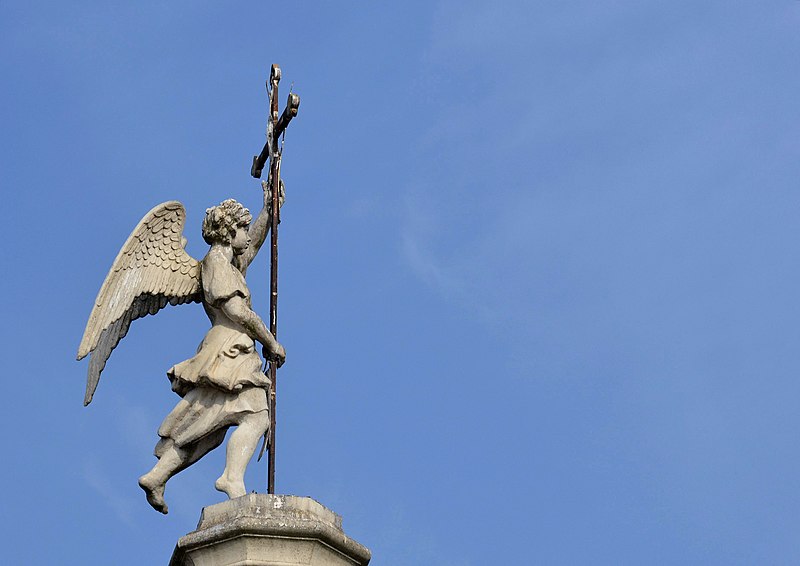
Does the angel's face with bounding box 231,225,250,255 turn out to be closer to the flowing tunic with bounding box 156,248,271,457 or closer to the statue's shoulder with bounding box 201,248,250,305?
the statue's shoulder with bounding box 201,248,250,305

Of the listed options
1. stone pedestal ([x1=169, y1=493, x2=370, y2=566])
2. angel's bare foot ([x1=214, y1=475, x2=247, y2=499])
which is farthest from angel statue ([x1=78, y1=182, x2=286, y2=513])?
stone pedestal ([x1=169, y1=493, x2=370, y2=566])

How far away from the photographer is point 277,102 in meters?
20.0

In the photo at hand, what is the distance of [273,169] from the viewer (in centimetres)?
1972

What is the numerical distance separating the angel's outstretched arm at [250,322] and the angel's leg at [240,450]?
73 cm

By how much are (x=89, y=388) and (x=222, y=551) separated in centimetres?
288

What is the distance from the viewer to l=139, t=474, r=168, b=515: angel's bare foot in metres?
18.0

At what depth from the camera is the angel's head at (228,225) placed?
61.7ft

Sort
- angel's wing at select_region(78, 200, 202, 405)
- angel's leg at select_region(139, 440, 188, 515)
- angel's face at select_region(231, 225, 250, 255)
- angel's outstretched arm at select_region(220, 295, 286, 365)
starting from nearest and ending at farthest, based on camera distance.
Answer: angel's leg at select_region(139, 440, 188, 515)
angel's outstretched arm at select_region(220, 295, 286, 365)
angel's wing at select_region(78, 200, 202, 405)
angel's face at select_region(231, 225, 250, 255)

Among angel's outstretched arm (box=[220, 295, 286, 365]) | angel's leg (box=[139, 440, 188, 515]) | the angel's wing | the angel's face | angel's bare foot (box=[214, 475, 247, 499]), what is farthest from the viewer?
the angel's face

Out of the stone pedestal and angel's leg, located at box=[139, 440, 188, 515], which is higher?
angel's leg, located at box=[139, 440, 188, 515]

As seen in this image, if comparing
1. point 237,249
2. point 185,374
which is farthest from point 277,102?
point 185,374

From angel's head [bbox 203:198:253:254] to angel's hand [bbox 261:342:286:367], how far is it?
3.50 feet

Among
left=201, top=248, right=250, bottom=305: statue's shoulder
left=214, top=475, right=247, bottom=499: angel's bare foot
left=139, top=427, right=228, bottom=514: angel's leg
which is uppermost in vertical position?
left=201, top=248, right=250, bottom=305: statue's shoulder

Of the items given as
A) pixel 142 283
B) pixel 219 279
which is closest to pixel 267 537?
pixel 219 279
